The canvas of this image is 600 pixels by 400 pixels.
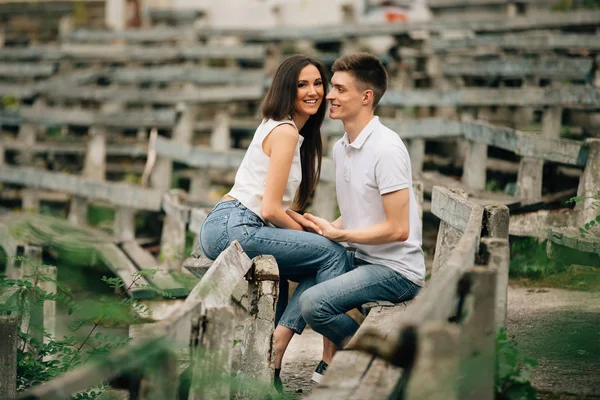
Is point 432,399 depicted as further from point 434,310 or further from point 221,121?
point 221,121

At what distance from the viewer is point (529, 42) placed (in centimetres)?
1060

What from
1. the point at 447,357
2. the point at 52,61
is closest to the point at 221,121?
the point at 52,61

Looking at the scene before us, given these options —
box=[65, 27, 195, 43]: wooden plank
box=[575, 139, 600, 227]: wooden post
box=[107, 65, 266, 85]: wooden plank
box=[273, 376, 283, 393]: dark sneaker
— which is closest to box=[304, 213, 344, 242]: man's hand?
box=[273, 376, 283, 393]: dark sneaker

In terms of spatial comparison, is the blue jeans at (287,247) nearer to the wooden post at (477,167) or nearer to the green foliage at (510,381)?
the green foliage at (510,381)

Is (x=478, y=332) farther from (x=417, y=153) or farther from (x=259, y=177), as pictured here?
(x=417, y=153)

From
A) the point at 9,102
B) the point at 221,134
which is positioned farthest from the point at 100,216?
the point at 9,102

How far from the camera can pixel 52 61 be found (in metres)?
14.5

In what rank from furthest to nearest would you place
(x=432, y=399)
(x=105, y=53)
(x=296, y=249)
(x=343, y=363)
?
(x=105, y=53), (x=296, y=249), (x=343, y=363), (x=432, y=399)

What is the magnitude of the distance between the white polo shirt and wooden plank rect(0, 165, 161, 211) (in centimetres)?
354

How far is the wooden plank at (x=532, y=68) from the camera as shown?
9133mm

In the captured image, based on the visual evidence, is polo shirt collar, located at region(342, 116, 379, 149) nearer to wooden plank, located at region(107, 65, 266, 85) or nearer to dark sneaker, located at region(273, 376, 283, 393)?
dark sneaker, located at region(273, 376, 283, 393)

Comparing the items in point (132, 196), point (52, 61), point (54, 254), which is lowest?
point (54, 254)

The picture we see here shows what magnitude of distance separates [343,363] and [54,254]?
19.1 ft

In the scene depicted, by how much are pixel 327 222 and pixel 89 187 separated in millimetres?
4972
